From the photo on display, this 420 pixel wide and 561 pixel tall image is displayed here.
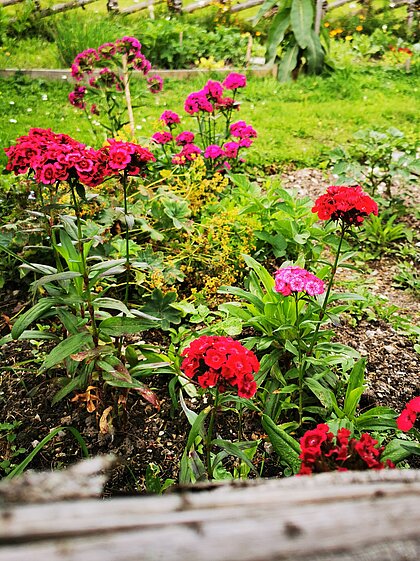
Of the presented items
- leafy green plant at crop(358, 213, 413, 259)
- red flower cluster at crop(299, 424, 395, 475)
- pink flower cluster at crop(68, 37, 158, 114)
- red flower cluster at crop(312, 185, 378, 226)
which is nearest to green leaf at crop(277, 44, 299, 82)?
pink flower cluster at crop(68, 37, 158, 114)

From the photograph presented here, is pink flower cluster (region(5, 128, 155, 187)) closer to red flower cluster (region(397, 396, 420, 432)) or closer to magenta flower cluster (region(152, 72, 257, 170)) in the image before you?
red flower cluster (region(397, 396, 420, 432))

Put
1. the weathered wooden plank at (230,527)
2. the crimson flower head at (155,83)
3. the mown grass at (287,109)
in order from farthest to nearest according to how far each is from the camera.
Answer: the mown grass at (287,109) → the crimson flower head at (155,83) → the weathered wooden plank at (230,527)

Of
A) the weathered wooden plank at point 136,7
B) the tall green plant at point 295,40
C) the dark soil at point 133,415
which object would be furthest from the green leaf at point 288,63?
the dark soil at point 133,415

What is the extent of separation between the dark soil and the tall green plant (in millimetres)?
4759

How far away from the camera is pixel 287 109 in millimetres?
5922

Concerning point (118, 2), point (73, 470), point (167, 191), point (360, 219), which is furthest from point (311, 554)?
point (118, 2)

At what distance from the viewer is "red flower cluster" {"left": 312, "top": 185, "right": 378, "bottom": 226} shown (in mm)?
2059

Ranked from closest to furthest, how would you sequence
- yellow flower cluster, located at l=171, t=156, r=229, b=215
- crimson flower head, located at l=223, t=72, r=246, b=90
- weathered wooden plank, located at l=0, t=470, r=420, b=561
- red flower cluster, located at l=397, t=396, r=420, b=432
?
weathered wooden plank, located at l=0, t=470, r=420, b=561
red flower cluster, located at l=397, t=396, r=420, b=432
yellow flower cluster, located at l=171, t=156, r=229, b=215
crimson flower head, located at l=223, t=72, r=246, b=90

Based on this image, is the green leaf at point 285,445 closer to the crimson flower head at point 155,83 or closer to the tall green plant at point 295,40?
the crimson flower head at point 155,83

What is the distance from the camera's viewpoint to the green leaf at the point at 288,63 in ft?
21.9

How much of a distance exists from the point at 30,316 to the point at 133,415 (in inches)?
27.5

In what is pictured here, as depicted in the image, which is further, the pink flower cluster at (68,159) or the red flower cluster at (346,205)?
the red flower cluster at (346,205)

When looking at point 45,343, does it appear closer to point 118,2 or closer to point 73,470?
point 73,470

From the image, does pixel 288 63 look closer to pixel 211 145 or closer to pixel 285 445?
pixel 211 145
